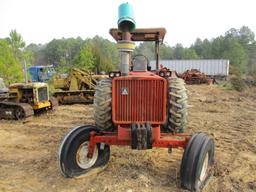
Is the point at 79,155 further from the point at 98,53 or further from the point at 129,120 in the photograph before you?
the point at 98,53

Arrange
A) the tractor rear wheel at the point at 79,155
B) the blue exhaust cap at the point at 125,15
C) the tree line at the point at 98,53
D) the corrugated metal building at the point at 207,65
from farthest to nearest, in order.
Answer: the corrugated metal building at the point at 207,65, the tree line at the point at 98,53, the tractor rear wheel at the point at 79,155, the blue exhaust cap at the point at 125,15

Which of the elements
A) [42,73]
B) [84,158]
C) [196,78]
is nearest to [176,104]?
[84,158]

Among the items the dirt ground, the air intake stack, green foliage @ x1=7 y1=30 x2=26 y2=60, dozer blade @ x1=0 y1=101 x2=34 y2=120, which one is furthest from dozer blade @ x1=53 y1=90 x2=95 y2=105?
green foliage @ x1=7 y1=30 x2=26 y2=60

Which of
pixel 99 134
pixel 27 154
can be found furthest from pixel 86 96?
pixel 99 134

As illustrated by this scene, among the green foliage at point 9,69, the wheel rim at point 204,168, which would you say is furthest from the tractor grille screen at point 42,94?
the green foliage at point 9,69

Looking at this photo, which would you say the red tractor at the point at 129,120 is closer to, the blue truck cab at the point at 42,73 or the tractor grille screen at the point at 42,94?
the tractor grille screen at the point at 42,94

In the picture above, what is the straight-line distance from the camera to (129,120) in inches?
180

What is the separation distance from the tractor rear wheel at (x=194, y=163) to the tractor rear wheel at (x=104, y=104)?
4.55 feet

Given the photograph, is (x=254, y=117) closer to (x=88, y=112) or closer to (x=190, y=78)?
(x=88, y=112)

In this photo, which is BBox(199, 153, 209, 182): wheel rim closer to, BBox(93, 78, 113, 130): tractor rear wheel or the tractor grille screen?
BBox(93, 78, 113, 130): tractor rear wheel

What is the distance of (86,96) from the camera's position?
1284cm

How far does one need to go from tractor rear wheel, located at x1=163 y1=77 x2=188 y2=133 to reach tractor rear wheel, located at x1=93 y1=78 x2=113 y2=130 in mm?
951

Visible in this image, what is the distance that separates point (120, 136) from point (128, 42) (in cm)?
142

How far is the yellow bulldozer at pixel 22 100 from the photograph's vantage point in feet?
29.9
